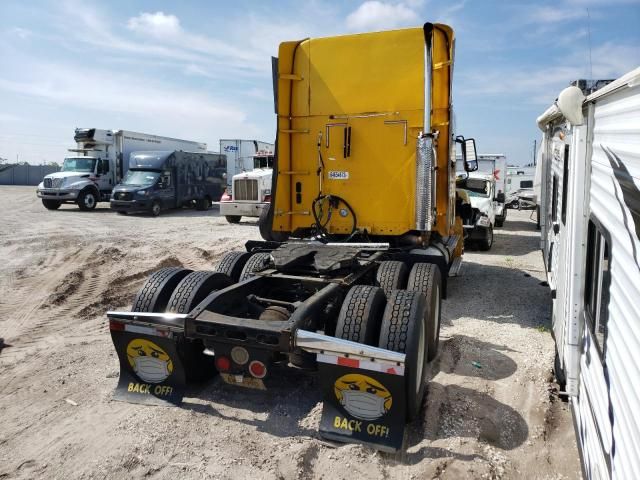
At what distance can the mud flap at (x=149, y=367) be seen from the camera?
3.98 m

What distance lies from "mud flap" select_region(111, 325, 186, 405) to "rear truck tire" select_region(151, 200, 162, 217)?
17.1 meters

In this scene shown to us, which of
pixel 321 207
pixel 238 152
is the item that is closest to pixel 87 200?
pixel 238 152

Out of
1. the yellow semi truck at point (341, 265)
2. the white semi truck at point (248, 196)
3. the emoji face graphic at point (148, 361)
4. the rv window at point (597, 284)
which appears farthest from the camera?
the white semi truck at point (248, 196)

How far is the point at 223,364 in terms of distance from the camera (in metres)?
3.66

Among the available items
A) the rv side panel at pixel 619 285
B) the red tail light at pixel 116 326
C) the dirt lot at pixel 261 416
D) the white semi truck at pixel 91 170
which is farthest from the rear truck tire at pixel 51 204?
the rv side panel at pixel 619 285

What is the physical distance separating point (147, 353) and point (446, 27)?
519cm

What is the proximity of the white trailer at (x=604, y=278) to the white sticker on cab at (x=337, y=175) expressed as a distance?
132 inches

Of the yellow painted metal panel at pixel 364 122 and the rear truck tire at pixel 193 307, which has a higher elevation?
the yellow painted metal panel at pixel 364 122

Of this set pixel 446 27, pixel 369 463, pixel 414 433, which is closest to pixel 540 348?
pixel 414 433

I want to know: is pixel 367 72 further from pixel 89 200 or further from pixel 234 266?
pixel 89 200

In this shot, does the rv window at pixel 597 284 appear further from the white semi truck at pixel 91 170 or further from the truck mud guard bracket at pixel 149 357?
the white semi truck at pixel 91 170

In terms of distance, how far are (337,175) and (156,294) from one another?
338cm

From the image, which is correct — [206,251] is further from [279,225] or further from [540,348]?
[540,348]

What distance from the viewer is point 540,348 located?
17.7 ft
